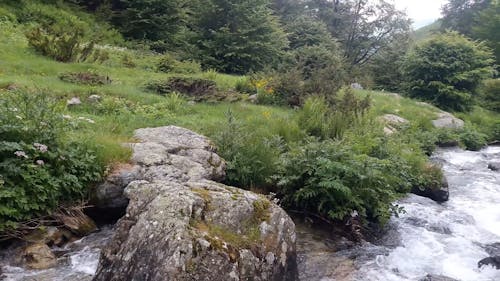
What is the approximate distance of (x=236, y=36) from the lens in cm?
2034

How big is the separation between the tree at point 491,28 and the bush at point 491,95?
9611 millimetres

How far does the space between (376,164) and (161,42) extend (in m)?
16.1

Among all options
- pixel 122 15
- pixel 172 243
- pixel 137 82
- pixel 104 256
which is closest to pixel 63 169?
pixel 104 256

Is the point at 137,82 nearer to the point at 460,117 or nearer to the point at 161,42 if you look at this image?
the point at 161,42

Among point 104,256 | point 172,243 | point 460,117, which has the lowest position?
point 460,117

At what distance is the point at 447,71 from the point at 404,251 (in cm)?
1784

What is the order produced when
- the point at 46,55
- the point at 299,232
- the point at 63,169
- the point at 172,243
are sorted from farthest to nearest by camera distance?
1. the point at 46,55
2. the point at 299,232
3. the point at 63,169
4. the point at 172,243

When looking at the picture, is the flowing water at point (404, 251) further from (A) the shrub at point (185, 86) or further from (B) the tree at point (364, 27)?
(B) the tree at point (364, 27)

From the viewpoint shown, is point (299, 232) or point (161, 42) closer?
point (299, 232)

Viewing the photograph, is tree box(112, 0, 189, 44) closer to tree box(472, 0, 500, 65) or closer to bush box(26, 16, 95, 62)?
bush box(26, 16, 95, 62)

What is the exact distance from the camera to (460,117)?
21438mm

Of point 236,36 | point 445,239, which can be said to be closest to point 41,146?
point 445,239

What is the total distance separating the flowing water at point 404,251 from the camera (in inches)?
224

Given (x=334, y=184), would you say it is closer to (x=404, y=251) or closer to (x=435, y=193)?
(x=404, y=251)
